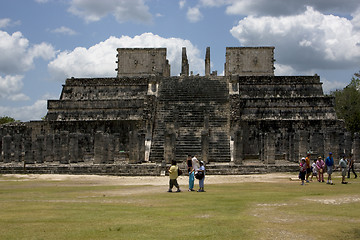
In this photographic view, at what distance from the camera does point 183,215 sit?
31.8 feet

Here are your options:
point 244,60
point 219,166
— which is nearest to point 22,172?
point 219,166

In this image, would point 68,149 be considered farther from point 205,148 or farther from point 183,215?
point 183,215

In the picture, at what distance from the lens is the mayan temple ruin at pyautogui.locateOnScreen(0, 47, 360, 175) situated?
24.9 meters

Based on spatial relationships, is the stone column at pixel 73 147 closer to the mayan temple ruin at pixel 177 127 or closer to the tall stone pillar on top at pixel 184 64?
the mayan temple ruin at pixel 177 127

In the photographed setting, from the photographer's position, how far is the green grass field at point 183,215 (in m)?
7.86

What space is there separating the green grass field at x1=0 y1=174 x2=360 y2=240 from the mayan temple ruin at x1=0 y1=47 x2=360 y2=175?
9.88m

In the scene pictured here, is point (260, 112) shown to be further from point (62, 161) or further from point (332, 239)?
point (332, 239)

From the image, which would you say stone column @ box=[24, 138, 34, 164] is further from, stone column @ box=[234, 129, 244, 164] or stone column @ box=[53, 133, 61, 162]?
stone column @ box=[234, 129, 244, 164]

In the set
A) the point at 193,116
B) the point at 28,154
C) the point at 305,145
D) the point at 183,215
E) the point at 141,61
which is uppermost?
the point at 141,61

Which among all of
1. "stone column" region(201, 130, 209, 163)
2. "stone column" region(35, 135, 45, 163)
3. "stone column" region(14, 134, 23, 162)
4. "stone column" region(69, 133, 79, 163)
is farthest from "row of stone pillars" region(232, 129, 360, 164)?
"stone column" region(14, 134, 23, 162)

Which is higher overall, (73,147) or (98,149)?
(73,147)

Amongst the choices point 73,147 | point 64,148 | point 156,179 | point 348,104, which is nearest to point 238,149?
point 156,179

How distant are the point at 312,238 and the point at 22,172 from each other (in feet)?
64.8

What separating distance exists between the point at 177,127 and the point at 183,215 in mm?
19368
